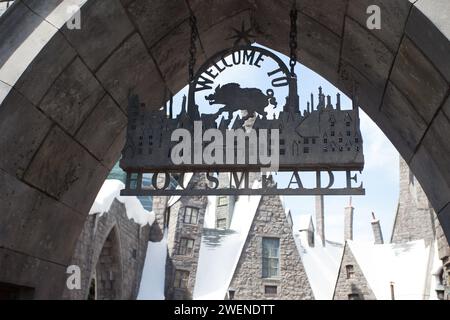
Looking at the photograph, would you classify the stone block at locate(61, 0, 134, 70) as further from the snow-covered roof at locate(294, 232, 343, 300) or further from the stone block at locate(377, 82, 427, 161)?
the snow-covered roof at locate(294, 232, 343, 300)

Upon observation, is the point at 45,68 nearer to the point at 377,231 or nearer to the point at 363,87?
the point at 363,87

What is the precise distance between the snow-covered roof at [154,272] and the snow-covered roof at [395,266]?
9.60m

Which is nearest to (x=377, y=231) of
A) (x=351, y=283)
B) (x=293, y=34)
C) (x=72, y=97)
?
(x=351, y=283)

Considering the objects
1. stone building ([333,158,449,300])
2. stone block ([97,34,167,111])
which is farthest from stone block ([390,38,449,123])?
stone building ([333,158,449,300])

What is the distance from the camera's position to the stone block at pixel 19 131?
10.7ft

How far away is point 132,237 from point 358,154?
2133 cm

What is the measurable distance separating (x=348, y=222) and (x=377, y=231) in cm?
370

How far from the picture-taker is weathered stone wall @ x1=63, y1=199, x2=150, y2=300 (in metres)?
17.7

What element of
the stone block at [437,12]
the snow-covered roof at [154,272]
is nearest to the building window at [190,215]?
the snow-covered roof at [154,272]

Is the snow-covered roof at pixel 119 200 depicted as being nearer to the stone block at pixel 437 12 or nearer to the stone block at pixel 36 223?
the stone block at pixel 36 223

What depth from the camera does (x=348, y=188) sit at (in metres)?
3.46

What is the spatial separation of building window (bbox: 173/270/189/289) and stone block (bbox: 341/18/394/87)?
75.6 feet
